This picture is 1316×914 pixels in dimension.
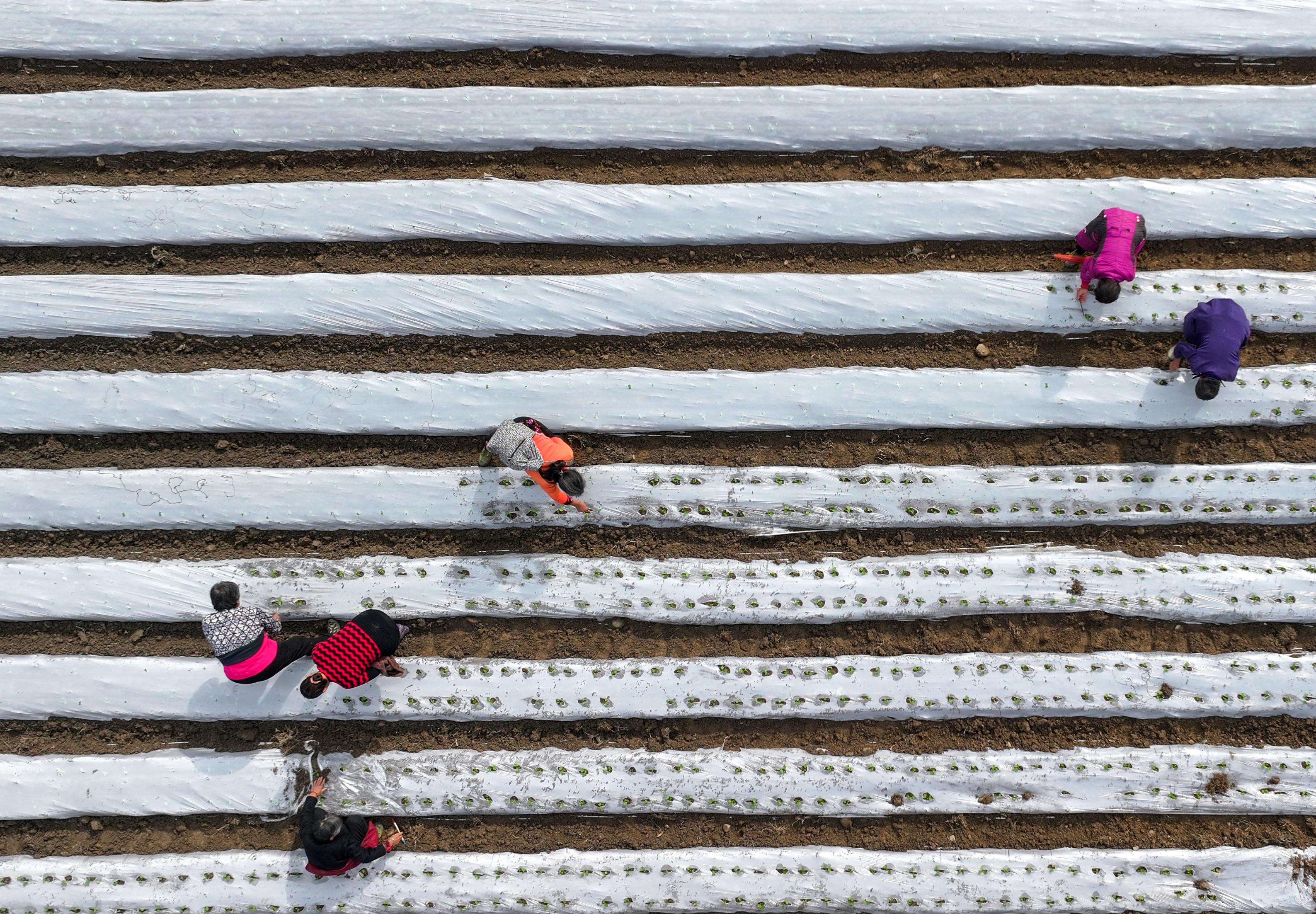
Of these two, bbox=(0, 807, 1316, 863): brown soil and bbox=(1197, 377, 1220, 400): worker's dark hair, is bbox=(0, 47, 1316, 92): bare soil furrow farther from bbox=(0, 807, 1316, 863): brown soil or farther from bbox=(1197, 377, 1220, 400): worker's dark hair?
bbox=(0, 807, 1316, 863): brown soil

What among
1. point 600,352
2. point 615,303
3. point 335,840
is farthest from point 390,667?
point 615,303

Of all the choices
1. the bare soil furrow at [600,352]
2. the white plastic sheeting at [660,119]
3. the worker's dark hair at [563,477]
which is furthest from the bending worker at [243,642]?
the white plastic sheeting at [660,119]

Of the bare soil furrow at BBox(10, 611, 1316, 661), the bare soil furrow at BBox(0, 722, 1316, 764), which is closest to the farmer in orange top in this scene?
the bare soil furrow at BBox(10, 611, 1316, 661)

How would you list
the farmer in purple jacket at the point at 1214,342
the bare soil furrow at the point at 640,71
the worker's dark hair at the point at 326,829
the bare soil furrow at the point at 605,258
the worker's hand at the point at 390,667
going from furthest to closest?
the bare soil furrow at the point at 640,71
the bare soil furrow at the point at 605,258
the worker's hand at the point at 390,667
the farmer in purple jacket at the point at 1214,342
the worker's dark hair at the point at 326,829

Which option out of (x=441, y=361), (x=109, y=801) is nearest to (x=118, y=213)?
(x=441, y=361)

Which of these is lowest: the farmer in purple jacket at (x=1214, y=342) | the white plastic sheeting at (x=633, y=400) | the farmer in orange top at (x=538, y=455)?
the farmer in orange top at (x=538, y=455)

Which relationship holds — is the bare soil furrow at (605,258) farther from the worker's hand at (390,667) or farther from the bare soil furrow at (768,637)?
the worker's hand at (390,667)

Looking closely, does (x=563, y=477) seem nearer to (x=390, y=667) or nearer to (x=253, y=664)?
(x=390, y=667)
